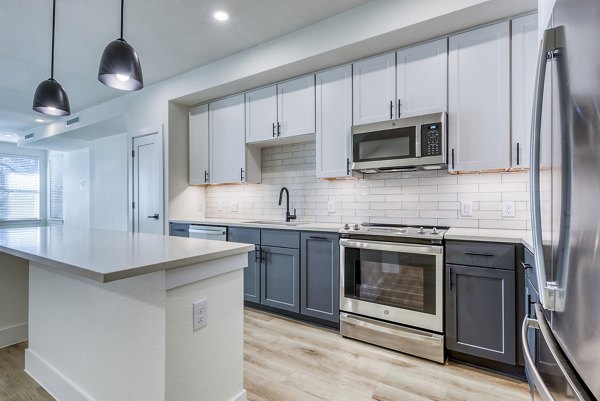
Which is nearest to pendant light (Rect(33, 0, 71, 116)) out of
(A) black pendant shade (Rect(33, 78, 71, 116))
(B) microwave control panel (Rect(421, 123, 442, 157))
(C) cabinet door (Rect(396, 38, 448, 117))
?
(A) black pendant shade (Rect(33, 78, 71, 116))

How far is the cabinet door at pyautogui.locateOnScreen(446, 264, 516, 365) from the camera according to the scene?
79.6 inches

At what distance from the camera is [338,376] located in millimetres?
2072

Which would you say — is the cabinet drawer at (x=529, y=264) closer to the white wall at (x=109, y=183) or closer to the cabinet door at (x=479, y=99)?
the cabinet door at (x=479, y=99)

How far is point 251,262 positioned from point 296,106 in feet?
5.58

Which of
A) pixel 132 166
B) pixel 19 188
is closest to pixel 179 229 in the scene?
pixel 132 166

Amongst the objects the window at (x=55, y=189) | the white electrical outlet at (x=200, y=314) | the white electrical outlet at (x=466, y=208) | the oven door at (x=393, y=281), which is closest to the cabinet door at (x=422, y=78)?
the white electrical outlet at (x=466, y=208)

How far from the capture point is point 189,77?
3.84 m

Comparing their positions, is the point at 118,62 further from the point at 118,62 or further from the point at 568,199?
the point at 568,199

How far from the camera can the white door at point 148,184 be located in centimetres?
413

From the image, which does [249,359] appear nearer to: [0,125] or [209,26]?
[209,26]

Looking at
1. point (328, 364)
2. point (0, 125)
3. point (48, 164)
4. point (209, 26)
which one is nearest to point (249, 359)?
point (328, 364)

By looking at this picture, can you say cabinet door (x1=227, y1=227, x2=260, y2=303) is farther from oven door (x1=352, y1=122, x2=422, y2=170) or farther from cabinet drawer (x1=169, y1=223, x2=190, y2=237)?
oven door (x1=352, y1=122, x2=422, y2=170)

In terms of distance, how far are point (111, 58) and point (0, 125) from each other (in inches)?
250

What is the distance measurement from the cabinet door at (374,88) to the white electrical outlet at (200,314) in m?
2.11
